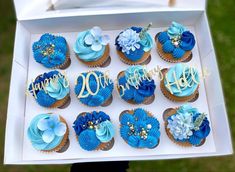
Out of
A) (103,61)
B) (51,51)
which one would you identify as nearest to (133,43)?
(103,61)

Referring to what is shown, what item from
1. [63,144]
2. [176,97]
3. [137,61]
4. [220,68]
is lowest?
[63,144]

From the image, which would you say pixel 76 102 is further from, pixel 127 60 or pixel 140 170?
pixel 140 170

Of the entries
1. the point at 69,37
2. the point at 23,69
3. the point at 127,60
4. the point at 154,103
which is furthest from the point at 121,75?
the point at 23,69

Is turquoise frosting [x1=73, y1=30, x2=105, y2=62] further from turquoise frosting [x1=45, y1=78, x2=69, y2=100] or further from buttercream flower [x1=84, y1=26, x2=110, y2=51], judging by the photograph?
turquoise frosting [x1=45, y1=78, x2=69, y2=100]

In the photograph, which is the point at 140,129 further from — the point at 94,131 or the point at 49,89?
the point at 49,89

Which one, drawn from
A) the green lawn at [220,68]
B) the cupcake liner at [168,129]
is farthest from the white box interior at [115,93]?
the green lawn at [220,68]

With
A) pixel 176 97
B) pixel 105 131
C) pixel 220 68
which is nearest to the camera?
pixel 105 131
